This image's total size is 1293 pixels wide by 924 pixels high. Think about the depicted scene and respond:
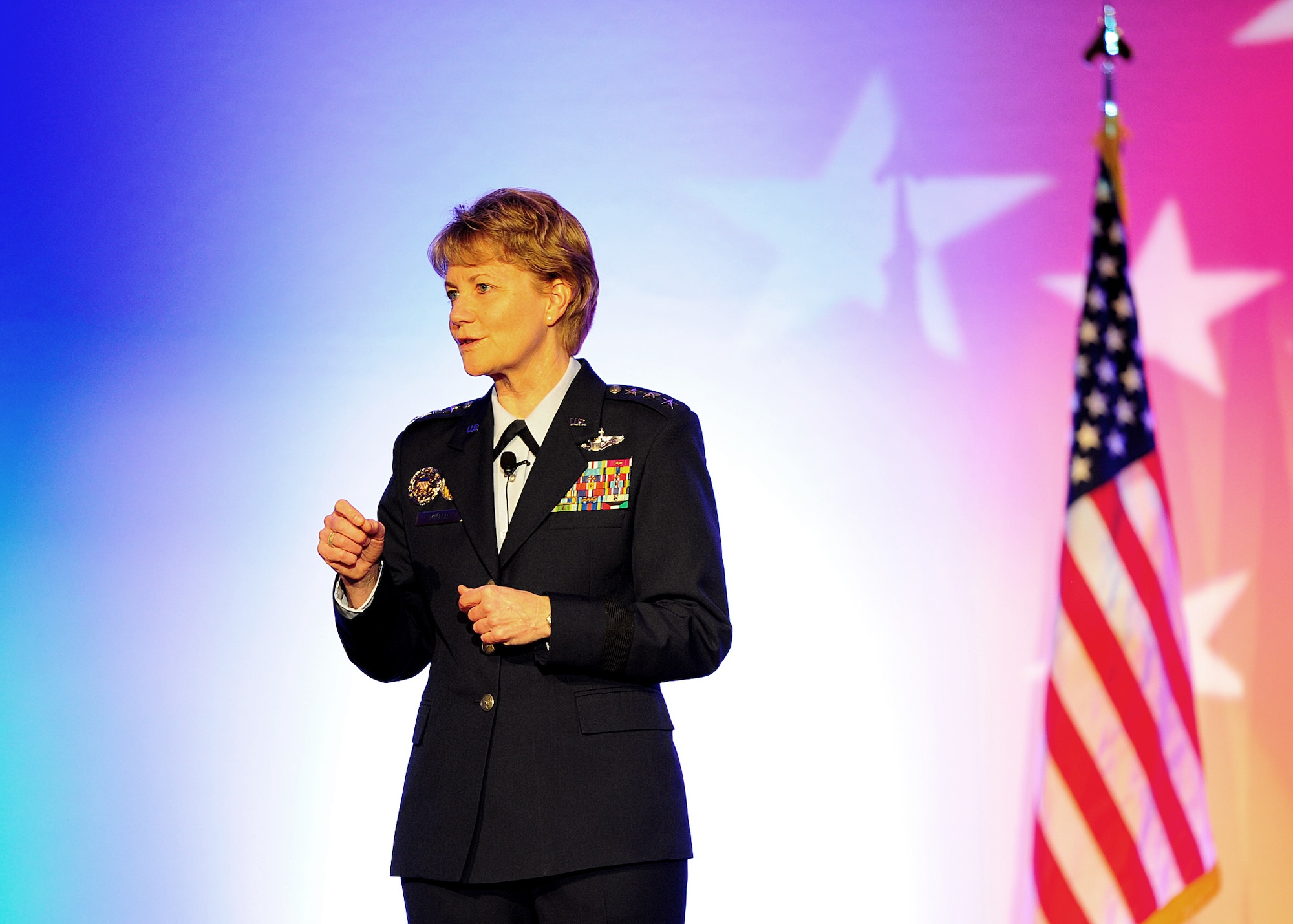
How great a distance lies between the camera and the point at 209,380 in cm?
289

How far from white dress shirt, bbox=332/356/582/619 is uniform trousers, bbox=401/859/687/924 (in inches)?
14.5

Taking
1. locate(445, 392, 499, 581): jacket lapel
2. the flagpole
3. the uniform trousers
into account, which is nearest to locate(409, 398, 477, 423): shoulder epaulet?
locate(445, 392, 499, 581): jacket lapel

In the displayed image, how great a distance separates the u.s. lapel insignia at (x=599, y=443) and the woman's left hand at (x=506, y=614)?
25 centimetres

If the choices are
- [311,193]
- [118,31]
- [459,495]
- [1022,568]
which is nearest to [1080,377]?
[1022,568]

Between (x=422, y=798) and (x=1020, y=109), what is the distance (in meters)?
2.09

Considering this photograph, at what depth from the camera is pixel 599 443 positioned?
1634 mm

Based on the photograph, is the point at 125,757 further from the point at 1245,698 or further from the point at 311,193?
the point at 1245,698

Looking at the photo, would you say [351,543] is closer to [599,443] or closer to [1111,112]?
[599,443]

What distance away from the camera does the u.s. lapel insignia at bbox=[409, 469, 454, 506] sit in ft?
5.57

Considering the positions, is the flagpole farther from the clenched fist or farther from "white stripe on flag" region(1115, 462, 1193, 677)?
the clenched fist

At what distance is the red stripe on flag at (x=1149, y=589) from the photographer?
7.20 feet

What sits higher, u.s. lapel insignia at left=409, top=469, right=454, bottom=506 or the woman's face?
the woman's face

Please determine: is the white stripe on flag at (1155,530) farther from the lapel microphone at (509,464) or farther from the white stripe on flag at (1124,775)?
the lapel microphone at (509,464)

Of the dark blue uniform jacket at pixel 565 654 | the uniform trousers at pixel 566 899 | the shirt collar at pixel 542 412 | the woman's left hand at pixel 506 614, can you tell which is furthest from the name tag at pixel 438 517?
the uniform trousers at pixel 566 899
